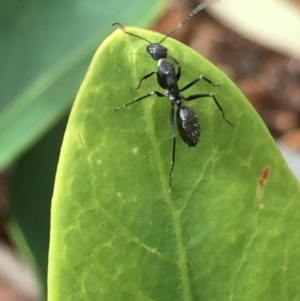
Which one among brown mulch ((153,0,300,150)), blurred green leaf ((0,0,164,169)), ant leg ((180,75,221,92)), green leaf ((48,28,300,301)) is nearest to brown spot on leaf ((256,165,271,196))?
green leaf ((48,28,300,301))

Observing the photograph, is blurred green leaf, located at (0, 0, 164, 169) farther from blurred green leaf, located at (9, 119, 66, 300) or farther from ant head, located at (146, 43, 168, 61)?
ant head, located at (146, 43, 168, 61)

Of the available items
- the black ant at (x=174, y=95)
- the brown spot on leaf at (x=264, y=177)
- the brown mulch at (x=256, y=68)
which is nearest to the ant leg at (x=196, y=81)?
the black ant at (x=174, y=95)

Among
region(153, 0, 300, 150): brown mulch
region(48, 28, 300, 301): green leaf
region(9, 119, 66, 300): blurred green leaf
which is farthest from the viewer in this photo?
region(153, 0, 300, 150): brown mulch

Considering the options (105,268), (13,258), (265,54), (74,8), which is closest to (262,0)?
(265,54)

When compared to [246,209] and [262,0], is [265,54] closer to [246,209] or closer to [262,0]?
[262,0]

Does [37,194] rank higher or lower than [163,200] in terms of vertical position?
higher

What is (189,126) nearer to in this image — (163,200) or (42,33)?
(163,200)

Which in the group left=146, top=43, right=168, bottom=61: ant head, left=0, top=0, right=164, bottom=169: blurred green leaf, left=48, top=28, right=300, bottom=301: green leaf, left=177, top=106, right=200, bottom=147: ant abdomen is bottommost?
left=48, top=28, right=300, bottom=301: green leaf

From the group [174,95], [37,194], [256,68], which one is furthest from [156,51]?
[256,68]

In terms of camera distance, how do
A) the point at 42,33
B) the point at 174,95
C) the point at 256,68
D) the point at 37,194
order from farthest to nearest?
1. the point at 256,68
2. the point at 42,33
3. the point at 37,194
4. the point at 174,95
